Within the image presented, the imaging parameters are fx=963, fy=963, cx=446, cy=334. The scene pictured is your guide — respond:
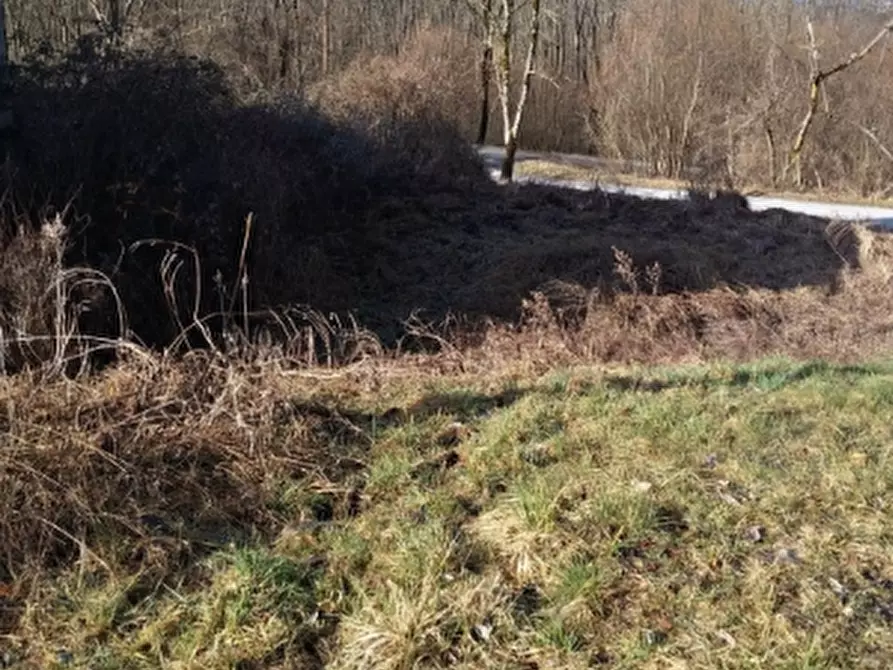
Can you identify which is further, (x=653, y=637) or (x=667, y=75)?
(x=667, y=75)

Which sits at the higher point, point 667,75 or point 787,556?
point 667,75

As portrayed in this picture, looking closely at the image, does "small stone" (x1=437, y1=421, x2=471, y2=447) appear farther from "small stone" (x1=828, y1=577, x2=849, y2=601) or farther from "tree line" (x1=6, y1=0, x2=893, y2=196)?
"tree line" (x1=6, y1=0, x2=893, y2=196)

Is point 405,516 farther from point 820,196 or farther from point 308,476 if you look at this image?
point 820,196

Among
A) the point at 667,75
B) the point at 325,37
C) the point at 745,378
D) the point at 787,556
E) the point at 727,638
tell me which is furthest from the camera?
the point at 325,37

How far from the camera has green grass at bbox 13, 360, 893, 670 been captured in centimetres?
309

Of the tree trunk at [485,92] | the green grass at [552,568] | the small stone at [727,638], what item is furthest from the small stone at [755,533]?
the tree trunk at [485,92]

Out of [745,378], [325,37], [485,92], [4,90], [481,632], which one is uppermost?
[325,37]

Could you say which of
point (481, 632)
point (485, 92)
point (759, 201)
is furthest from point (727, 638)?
point (485, 92)

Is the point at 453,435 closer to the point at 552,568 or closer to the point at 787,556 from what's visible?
the point at 552,568

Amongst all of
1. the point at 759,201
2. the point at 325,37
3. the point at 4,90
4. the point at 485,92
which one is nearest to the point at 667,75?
the point at 485,92

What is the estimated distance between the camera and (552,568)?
342cm

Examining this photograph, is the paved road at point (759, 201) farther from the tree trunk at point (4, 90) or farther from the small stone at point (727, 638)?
the small stone at point (727, 638)

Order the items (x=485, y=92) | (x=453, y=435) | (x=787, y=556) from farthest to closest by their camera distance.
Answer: (x=485, y=92) < (x=453, y=435) < (x=787, y=556)

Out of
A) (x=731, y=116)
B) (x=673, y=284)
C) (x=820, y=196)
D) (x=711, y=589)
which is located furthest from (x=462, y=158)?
(x=711, y=589)
